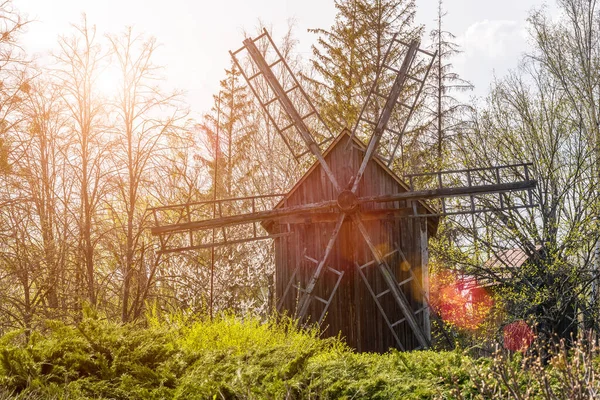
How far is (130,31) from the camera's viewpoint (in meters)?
16.2

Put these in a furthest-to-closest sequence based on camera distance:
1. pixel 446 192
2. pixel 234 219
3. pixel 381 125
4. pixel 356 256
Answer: pixel 356 256
pixel 234 219
pixel 381 125
pixel 446 192

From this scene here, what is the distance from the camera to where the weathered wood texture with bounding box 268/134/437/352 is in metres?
15.3

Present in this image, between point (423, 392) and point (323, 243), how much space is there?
30.6 ft

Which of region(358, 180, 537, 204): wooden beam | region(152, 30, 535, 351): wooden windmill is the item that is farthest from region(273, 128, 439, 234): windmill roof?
region(358, 180, 537, 204): wooden beam

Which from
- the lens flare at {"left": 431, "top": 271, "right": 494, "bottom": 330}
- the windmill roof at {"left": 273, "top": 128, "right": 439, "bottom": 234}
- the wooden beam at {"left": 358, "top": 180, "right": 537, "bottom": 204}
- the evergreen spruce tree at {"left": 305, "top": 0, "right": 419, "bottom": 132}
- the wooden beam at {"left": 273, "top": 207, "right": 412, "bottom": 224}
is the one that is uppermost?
the evergreen spruce tree at {"left": 305, "top": 0, "right": 419, "bottom": 132}

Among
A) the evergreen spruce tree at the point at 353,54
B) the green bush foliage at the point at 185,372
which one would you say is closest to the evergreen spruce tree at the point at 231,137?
the evergreen spruce tree at the point at 353,54

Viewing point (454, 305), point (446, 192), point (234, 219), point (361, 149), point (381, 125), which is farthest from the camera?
point (454, 305)

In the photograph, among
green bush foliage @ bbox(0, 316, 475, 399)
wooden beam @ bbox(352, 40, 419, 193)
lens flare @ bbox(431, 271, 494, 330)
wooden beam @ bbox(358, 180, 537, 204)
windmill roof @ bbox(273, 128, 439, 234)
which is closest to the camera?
green bush foliage @ bbox(0, 316, 475, 399)

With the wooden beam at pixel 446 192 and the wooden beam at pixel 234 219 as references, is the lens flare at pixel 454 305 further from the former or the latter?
the wooden beam at pixel 234 219

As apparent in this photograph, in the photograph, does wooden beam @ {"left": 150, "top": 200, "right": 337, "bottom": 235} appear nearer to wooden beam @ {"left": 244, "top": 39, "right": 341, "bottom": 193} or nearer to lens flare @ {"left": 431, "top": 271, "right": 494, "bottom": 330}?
wooden beam @ {"left": 244, "top": 39, "right": 341, "bottom": 193}

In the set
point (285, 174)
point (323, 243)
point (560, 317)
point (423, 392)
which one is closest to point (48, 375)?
point (423, 392)

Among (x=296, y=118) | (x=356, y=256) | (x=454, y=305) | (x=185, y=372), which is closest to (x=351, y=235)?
(x=356, y=256)

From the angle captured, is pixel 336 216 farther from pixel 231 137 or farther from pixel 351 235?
pixel 231 137

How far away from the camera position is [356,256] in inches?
604
